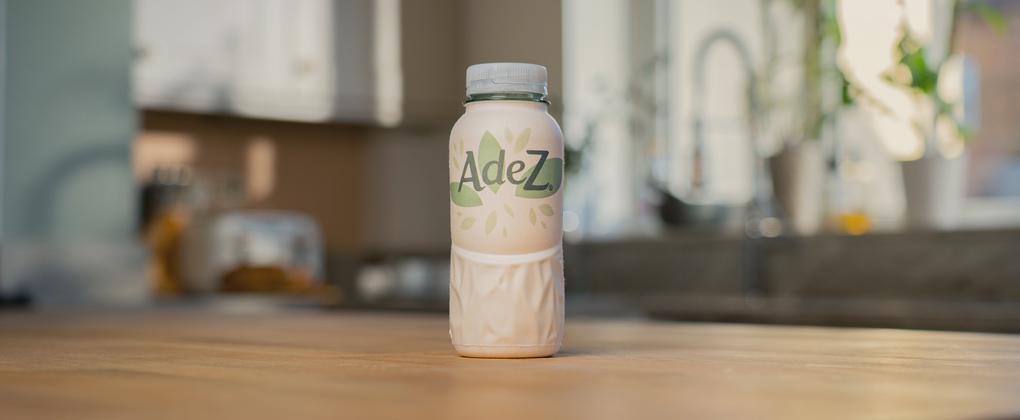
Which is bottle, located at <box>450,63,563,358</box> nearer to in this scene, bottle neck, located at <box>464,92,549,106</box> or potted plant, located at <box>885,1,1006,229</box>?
bottle neck, located at <box>464,92,549,106</box>

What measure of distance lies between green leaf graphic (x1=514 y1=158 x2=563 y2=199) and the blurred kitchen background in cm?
129

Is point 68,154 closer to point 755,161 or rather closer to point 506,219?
point 755,161

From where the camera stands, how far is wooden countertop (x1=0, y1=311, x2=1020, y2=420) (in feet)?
1.37

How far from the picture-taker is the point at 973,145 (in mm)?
2979

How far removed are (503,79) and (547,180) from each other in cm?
6

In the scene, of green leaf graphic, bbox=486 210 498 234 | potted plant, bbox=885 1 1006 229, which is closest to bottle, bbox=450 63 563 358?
green leaf graphic, bbox=486 210 498 234

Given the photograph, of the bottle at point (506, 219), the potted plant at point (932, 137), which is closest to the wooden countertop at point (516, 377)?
the bottle at point (506, 219)

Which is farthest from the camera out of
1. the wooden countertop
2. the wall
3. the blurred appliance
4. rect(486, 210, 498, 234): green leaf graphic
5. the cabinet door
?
the blurred appliance

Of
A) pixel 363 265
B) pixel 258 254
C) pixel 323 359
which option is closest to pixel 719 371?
pixel 323 359

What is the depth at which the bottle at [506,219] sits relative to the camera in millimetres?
664

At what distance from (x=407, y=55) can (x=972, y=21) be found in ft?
6.30

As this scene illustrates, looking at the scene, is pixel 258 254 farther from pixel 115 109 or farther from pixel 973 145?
pixel 973 145

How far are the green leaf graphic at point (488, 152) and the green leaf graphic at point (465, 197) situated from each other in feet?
0.03

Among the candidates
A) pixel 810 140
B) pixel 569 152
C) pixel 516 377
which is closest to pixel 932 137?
pixel 810 140
